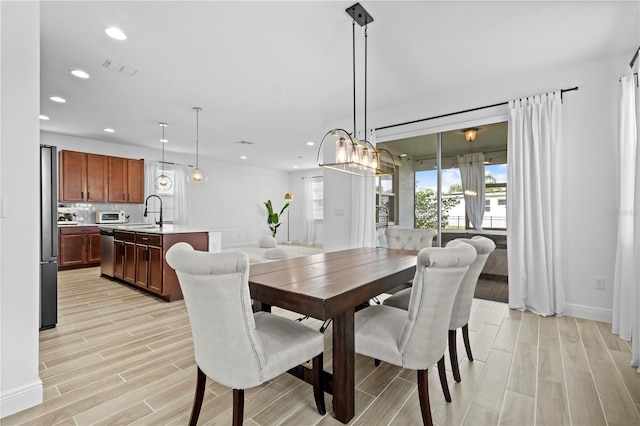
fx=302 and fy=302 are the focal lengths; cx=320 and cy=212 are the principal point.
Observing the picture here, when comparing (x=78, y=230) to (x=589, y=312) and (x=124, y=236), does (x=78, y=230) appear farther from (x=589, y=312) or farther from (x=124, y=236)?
(x=589, y=312)

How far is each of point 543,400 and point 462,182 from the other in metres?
2.77

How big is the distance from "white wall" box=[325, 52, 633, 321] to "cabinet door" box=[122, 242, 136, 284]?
213 inches

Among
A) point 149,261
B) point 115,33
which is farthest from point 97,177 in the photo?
point 115,33

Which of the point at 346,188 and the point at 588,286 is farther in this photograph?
the point at 346,188

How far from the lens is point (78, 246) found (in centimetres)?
581

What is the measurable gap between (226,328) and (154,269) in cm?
315

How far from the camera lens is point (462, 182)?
403 cm

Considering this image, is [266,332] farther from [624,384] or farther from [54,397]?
[624,384]

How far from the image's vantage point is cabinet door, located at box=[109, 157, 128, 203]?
6.42 m

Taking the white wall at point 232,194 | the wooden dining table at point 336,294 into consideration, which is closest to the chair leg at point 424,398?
the wooden dining table at point 336,294


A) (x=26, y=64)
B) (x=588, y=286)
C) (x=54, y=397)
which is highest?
(x=26, y=64)

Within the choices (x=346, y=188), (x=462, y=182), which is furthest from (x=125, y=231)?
(x=462, y=182)

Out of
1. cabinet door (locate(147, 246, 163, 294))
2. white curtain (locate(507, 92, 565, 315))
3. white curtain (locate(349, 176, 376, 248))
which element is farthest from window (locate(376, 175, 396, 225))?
cabinet door (locate(147, 246, 163, 294))

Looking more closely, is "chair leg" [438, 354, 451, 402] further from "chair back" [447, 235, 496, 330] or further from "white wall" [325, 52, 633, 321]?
"white wall" [325, 52, 633, 321]
